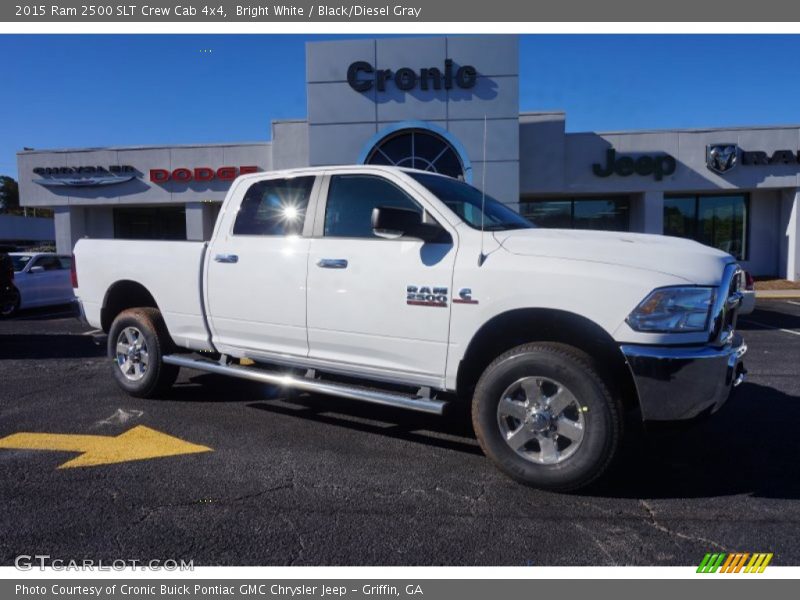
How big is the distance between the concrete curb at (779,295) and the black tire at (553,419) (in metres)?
16.2

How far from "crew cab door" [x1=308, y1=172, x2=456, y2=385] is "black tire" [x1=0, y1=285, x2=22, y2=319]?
1134cm

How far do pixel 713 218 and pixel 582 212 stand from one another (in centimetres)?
481

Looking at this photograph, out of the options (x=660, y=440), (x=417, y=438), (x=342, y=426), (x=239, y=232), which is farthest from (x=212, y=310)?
(x=660, y=440)

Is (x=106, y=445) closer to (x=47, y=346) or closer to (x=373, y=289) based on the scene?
(x=373, y=289)

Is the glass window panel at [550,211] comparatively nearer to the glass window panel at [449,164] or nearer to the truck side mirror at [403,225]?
the glass window panel at [449,164]

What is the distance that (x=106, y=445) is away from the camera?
462 centimetres

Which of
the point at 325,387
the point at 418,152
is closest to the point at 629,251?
the point at 325,387

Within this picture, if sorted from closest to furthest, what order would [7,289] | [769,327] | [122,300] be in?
1. [122,300]
2. [769,327]
3. [7,289]

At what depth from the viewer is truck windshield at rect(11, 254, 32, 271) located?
48.1ft

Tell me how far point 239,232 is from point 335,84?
14370 mm

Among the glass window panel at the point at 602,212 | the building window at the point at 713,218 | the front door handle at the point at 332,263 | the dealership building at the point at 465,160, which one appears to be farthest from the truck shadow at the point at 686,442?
the building window at the point at 713,218

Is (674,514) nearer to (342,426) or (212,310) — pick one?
(342,426)

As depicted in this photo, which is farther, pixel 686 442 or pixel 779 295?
pixel 779 295

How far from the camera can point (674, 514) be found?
343cm
